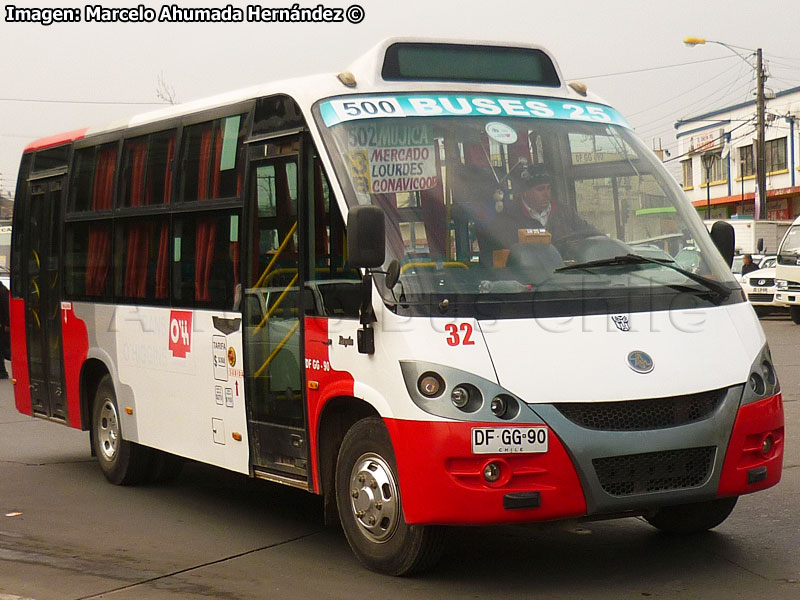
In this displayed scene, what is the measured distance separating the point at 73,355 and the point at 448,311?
4937 mm

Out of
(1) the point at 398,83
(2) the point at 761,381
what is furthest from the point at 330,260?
(2) the point at 761,381

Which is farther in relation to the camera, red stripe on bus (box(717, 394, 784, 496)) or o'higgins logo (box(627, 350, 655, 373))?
red stripe on bus (box(717, 394, 784, 496))

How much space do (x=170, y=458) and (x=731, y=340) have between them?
473 cm

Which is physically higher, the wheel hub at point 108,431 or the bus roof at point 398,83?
the bus roof at point 398,83

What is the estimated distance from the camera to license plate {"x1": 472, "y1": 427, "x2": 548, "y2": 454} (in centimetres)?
591

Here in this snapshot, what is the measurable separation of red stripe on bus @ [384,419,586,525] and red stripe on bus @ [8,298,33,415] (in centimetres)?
618

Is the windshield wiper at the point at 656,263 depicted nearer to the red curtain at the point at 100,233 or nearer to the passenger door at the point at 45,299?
the red curtain at the point at 100,233

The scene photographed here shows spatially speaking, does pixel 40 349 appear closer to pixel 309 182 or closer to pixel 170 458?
pixel 170 458

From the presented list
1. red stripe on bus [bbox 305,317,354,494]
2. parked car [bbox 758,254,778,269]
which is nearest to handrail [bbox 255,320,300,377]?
red stripe on bus [bbox 305,317,354,494]

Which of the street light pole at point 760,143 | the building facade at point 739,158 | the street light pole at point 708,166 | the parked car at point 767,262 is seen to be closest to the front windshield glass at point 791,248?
the parked car at point 767,262

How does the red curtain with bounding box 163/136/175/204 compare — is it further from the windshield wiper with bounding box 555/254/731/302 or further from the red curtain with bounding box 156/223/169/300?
the windshield wiper with bounding box 555/254/731/302

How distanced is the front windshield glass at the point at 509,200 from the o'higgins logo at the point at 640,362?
11.7 inches

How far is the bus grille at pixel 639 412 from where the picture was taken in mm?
6020

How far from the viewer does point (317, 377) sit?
22.7 ft
